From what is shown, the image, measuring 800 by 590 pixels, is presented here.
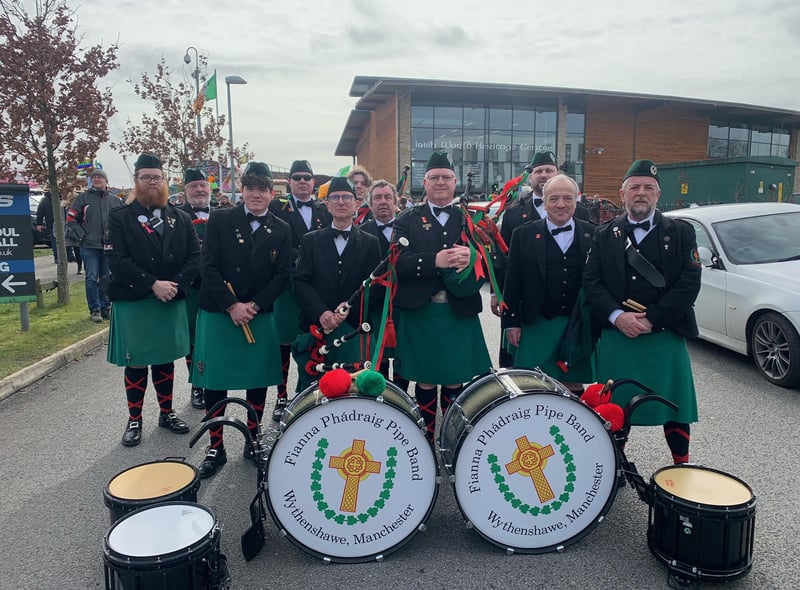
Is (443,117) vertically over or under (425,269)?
over

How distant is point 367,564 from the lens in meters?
2.98

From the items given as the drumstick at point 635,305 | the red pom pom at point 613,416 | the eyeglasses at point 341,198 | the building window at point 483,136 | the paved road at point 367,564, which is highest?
the building window at point 483,136

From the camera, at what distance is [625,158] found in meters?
31.0

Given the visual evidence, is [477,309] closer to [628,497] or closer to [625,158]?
[628,497]

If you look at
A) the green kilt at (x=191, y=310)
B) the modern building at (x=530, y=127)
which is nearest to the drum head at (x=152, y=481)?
the green kilt at (x=191, y=310)

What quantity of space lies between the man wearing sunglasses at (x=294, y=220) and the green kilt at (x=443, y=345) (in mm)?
1278

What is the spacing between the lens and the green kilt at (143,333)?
177 inches

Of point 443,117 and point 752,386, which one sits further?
point 443,117

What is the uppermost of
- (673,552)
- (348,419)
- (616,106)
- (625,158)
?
(616,106)

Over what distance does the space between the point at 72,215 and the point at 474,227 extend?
737cm

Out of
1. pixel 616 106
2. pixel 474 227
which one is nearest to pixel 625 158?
pixel 616 106

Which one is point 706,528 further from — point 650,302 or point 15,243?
point 15,243

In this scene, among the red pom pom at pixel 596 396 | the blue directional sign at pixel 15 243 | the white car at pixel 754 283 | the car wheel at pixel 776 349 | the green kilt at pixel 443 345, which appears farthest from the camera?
the blue directional sign at pixel 15 243

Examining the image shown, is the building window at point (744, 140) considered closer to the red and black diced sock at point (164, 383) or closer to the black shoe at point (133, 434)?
the red and black diced sock at point (164, 383)
